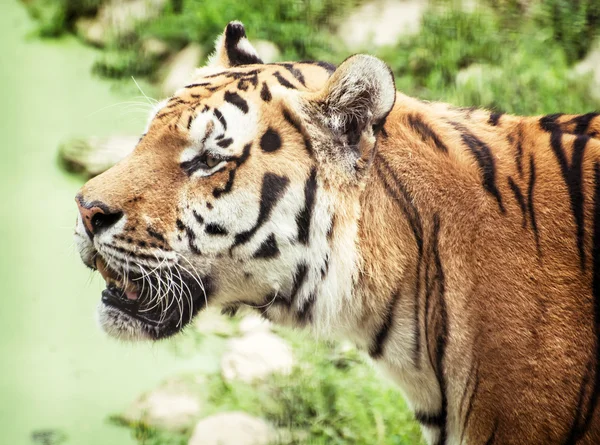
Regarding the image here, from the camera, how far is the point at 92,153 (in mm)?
3670

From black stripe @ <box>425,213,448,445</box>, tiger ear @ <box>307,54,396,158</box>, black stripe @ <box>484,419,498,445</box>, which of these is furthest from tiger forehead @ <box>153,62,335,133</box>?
black stripe @ <box>484,419,498,445</box>

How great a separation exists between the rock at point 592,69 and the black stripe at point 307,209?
90.9 inches

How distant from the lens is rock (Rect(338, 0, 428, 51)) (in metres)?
3.88

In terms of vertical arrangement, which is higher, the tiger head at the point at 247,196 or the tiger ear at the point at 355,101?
the tiger ear at the point at 355,101

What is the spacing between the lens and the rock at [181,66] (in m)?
3.94

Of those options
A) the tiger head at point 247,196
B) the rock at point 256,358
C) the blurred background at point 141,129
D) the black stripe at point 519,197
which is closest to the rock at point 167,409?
the blurred background at point 141,129

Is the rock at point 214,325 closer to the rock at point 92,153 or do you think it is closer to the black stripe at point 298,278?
the rock at point 92,153

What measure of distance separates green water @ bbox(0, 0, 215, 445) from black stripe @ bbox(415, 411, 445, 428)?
1037 millimetres

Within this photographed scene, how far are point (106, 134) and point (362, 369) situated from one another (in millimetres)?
1859

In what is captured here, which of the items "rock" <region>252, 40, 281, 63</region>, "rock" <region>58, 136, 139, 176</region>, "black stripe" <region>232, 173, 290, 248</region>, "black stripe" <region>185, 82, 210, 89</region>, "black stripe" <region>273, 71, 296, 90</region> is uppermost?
"black stripe" <region>273, 71, 296, 90</region>

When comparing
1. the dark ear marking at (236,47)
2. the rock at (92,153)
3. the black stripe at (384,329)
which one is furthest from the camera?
the rock at (92,153)

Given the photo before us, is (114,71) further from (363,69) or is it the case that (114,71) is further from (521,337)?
(521,337)

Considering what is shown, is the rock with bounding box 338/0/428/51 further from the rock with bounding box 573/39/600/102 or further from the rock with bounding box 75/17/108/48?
the rock with bounding box 75/17/108/48

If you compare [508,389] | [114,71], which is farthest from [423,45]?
[508,389]
